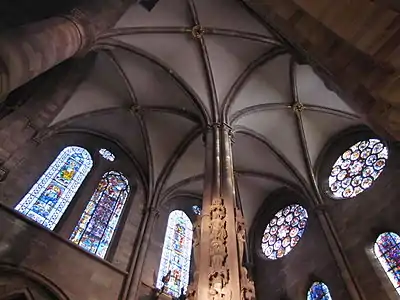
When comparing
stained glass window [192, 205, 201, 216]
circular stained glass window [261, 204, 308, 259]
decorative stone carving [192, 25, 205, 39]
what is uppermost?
decorative stone carving [192, 25, 205, 39]

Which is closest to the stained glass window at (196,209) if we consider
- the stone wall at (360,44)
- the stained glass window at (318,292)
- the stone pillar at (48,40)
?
the stained glass window at (318,292)

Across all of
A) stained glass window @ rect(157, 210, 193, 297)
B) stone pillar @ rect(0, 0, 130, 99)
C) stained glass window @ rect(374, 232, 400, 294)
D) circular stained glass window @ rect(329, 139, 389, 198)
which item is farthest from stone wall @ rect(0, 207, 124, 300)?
circular stained glass window @ rect(329, 139, 389, 198)

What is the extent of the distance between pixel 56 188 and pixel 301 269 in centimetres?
728

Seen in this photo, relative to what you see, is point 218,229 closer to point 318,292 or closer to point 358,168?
point 318,292

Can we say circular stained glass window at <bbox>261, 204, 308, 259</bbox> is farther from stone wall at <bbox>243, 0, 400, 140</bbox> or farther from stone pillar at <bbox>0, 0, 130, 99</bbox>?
stone pillar at <bbox>0, 0, 130, 99</bbox>

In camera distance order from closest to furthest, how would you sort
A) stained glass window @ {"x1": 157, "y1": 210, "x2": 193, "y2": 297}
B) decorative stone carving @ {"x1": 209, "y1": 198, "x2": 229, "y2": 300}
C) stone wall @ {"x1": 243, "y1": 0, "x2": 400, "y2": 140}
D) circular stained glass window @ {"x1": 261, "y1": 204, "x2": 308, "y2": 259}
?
stone wall @ {"x1": 243, "y1": 0, "x2": 400, "y2": 140} < decorative stone carving @ {"x1": 209, "y1": 198, "x2": 229, "y2": 300} < stained glass window @ {"x1": 157, "y1": 210, "x2": 193, "y2": 297} < circular stained glass window @ {"x1": 261, "y1": 204, "x2": 308, "y2": 259}

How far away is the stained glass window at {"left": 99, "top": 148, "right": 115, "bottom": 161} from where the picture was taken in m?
12.5

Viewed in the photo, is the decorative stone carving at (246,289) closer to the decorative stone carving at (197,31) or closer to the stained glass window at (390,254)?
the stained glass window at (390,254)

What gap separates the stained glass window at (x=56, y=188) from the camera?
920 centimetres

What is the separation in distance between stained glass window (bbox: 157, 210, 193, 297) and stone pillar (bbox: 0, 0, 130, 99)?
7.02m

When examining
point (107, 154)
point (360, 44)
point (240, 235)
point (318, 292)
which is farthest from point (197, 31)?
point (360, 44)

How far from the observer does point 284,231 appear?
39.3 ft

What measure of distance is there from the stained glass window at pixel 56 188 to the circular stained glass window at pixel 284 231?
6.45 metres

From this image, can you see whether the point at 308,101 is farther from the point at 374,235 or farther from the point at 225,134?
the point at 374,235
